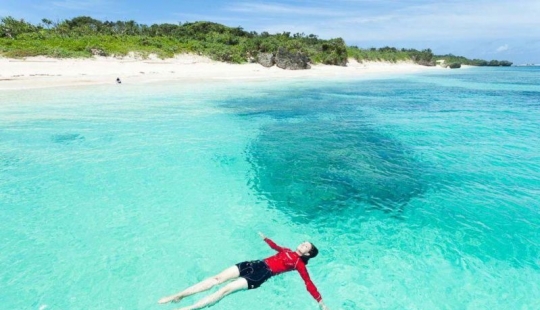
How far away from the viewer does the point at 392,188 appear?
10.2 meters

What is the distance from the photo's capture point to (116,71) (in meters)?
41.5

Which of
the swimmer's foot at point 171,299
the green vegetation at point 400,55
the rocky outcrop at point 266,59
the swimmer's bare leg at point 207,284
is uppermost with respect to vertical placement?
the green vegetation at point 400,55

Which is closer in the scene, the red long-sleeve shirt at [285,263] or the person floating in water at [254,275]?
the person floating in water at [254,275]

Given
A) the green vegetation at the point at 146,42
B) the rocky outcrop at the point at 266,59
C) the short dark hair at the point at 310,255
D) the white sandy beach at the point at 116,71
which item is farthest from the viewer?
the rocky outcrop at the point at 266,59

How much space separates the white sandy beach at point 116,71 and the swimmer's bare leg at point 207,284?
31839 mm

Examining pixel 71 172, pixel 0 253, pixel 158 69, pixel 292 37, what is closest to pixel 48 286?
pixel 0 253

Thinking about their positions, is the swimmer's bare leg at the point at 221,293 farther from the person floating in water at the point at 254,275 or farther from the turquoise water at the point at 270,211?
the turquoise water at the point at 270,211

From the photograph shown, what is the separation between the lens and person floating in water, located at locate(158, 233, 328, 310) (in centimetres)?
562

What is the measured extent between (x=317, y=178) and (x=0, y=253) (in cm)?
840

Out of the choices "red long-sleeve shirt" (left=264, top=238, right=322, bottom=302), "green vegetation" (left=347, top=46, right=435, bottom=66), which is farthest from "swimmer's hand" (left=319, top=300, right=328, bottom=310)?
"green vegetation" (left=347, top=46, right=435, bottom=66)

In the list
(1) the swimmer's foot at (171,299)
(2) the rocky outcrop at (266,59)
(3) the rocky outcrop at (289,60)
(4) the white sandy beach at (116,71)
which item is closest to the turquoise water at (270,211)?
(1) the swimmer's foot at (171,299)

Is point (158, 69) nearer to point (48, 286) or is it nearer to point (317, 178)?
point (317, 178)

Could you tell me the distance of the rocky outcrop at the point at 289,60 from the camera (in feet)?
190

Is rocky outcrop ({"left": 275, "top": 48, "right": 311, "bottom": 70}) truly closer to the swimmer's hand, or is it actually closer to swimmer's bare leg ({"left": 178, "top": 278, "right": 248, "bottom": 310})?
swimmer's bare leg ({"left": 178, "top": 278, "right": 248, "bottom": 310})
